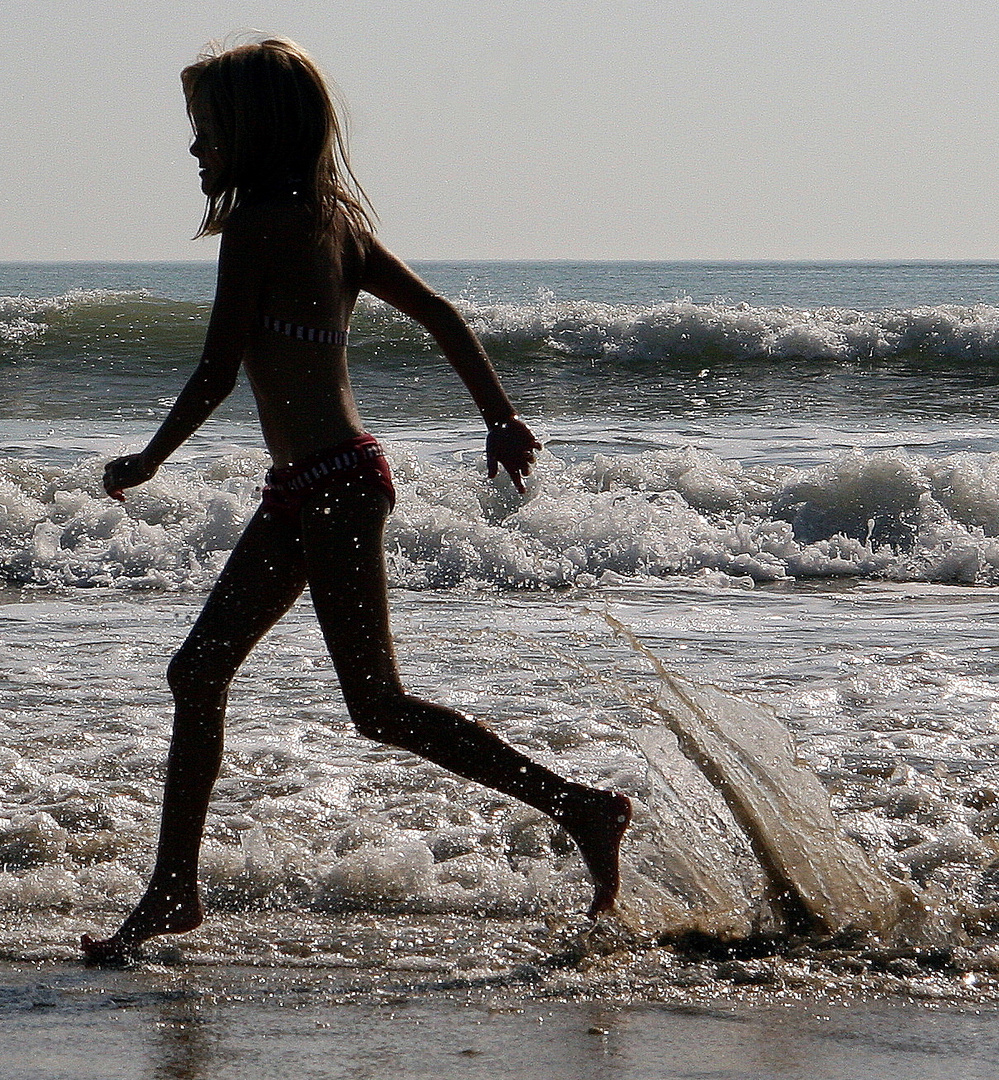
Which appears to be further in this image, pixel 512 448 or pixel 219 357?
pixel 512 448

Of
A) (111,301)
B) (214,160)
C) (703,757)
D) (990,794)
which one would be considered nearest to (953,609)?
(990,794)

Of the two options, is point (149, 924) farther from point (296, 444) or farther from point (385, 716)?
point (296, 444)

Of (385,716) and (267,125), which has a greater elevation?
(267,125)

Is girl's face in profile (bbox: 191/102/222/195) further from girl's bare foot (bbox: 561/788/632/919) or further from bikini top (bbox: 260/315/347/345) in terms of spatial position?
girl's bare foot (bbox: 561/788/632/919)

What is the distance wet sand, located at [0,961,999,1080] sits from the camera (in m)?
2.26

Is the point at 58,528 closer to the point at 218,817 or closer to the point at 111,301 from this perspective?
the point at 218,817

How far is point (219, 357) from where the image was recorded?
9.14 ft

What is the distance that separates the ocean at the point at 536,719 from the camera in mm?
2797

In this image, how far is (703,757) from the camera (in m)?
3.27

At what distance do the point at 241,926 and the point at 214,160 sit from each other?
1.61 meters

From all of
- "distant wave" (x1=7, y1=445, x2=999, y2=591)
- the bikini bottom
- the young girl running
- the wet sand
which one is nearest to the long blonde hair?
the young girl running

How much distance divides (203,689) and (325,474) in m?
0.52

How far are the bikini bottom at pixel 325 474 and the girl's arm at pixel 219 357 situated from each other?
0.20 metres

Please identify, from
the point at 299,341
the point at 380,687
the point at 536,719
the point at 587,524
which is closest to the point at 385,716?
the point at 380,687
